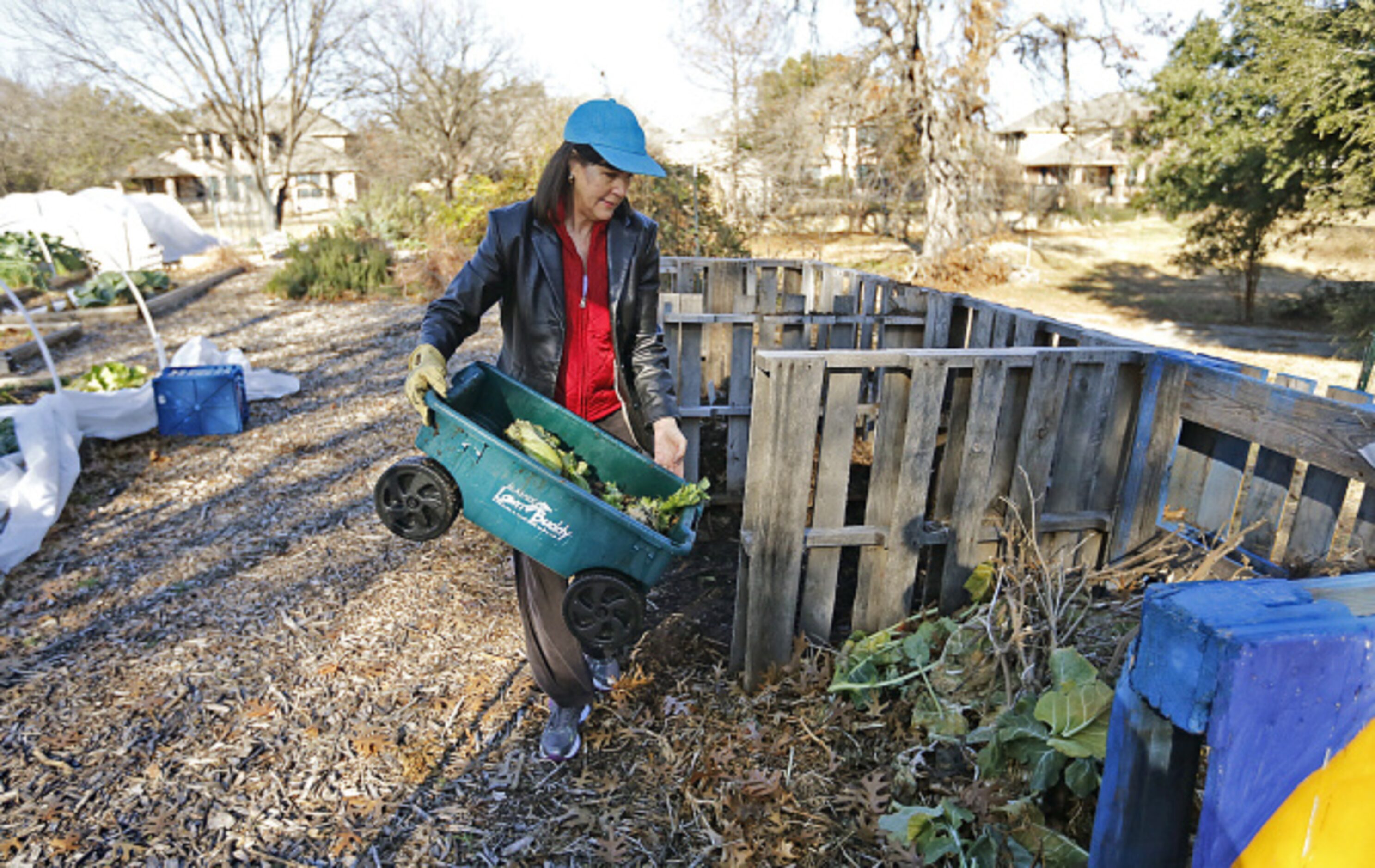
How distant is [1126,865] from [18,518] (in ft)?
18.6

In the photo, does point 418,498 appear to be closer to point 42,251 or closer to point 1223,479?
point 1223,479

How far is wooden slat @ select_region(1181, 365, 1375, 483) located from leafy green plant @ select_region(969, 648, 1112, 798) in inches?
40.7

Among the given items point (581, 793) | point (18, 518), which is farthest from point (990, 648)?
point (18, 518)

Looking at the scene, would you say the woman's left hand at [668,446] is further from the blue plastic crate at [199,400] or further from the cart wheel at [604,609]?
the blue plastic crate at [199,400]

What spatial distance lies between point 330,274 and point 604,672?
44.3 feet

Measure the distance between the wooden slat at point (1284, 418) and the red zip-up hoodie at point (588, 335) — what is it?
2.23 meters

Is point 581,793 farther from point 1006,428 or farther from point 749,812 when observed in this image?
point 1006,428

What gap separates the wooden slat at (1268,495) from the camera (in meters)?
2.80

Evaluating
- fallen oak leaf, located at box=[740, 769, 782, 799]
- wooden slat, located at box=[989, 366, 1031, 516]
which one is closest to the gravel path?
fallen oak leaf, located at box=[740, 769, 782, 799]

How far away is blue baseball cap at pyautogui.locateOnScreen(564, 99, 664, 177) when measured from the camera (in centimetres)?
258

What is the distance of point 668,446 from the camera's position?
2.91 m

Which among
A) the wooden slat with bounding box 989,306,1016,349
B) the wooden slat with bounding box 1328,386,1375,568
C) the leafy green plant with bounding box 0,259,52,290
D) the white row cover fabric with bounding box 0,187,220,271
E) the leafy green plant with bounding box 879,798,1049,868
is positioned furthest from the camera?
the white row cover fabric with bounding box 0,187,220,271

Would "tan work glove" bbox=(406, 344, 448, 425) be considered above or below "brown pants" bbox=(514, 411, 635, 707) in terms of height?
above

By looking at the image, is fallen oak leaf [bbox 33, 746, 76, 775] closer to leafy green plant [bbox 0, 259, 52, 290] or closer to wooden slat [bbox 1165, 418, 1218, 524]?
wooden slat [bbox 1165, 418, 1218, 524]
